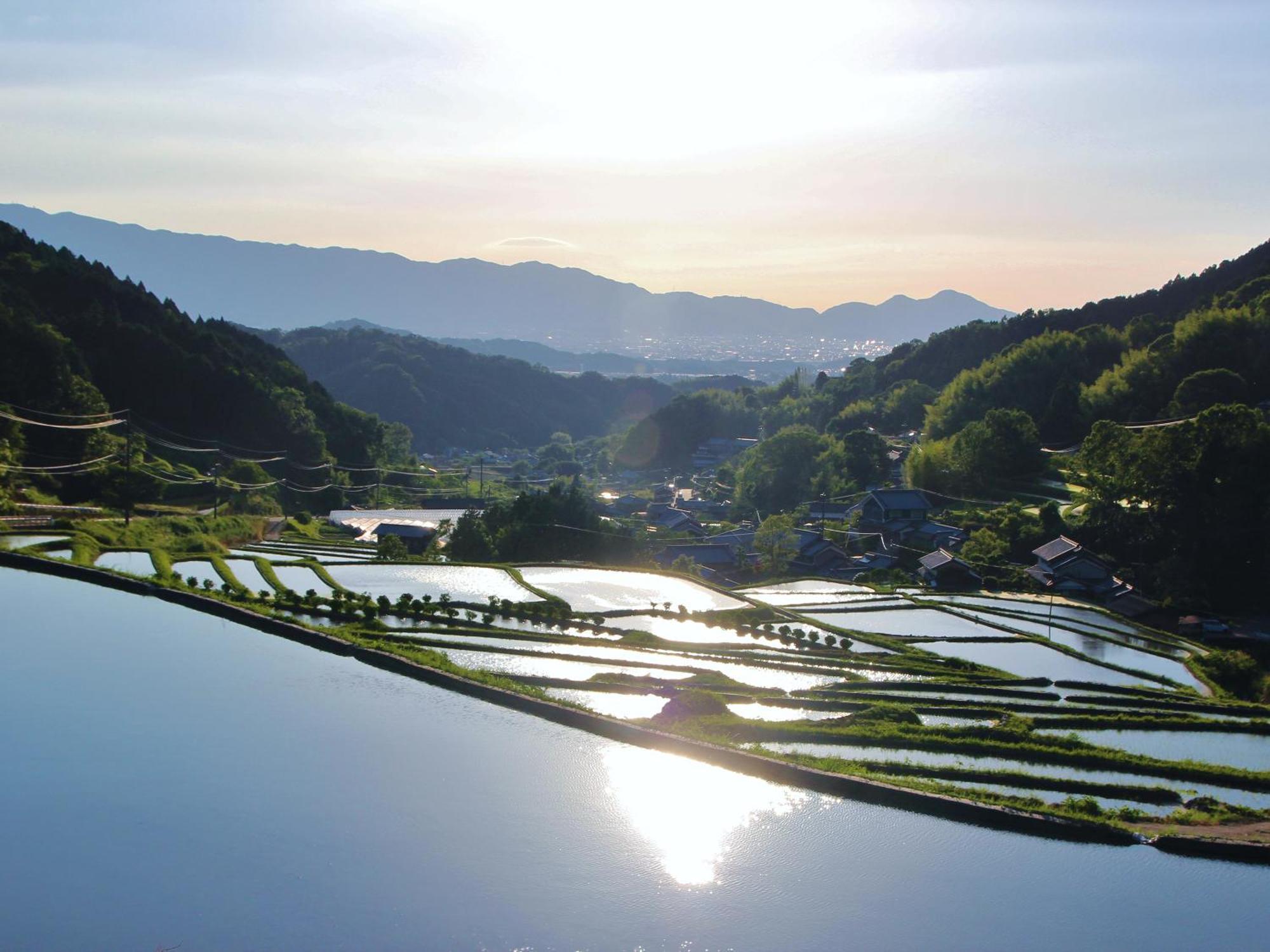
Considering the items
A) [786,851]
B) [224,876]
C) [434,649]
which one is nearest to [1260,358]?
[434,649]

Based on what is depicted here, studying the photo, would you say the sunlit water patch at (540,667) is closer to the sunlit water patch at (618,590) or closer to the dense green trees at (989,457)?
the sunlit water patch at (618,590)

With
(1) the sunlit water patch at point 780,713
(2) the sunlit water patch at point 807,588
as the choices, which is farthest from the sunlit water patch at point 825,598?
(1) the sunlit water patch at point 780,713

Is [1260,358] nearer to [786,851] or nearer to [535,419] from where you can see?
[786,851]

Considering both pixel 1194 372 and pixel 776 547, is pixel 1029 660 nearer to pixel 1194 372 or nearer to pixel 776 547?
pixel 776 547

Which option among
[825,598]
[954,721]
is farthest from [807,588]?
[954,721]

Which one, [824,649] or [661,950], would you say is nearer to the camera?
[661,950]

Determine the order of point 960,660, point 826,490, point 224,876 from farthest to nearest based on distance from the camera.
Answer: point 826,490
point 960,660
point 224,876
